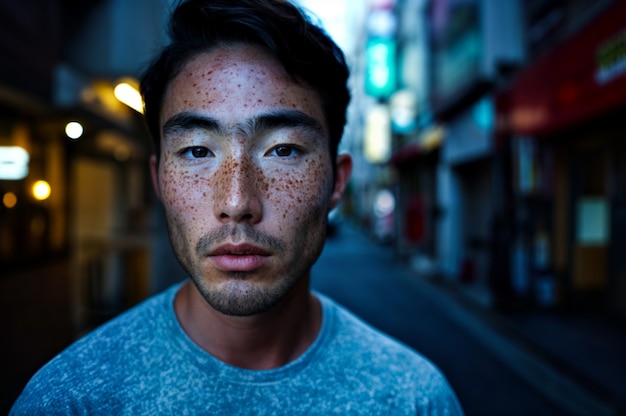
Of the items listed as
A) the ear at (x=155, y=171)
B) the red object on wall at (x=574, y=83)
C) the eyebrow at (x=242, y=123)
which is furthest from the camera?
the red object on wall at (x=574, y=83)

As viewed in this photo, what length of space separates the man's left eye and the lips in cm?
27

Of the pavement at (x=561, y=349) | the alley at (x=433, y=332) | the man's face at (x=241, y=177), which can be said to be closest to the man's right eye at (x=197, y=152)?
the man's face at (x=241, y=177)

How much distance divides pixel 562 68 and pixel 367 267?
9.26 meters

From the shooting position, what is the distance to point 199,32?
4.24 feet

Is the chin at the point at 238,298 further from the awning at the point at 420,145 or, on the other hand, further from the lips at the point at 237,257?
the awning at the point at 420,145

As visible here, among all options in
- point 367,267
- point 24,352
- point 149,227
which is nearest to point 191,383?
point 24,352

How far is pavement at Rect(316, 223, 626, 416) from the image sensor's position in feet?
15.3

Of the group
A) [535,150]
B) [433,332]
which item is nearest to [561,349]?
[433,332]

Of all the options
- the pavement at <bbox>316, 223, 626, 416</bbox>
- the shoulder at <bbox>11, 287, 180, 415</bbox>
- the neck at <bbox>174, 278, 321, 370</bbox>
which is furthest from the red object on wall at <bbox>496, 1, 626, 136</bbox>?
the shoulder at <bbox>11, 287, 180, 415</bbox>

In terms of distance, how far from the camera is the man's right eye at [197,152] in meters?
1.26

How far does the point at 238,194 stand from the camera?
3.89 feet

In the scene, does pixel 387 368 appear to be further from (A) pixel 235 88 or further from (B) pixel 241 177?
(A) pixel 235 88

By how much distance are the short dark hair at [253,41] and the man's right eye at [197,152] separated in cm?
18

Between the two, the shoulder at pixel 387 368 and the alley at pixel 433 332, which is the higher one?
the shoulder at pixel 387 368
